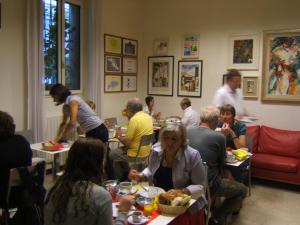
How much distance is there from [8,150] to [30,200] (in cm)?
43

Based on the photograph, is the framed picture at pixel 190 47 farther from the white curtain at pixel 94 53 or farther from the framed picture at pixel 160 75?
the white curtain at pixel 94 53

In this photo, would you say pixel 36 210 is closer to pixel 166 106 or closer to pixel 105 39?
pixel 105 39

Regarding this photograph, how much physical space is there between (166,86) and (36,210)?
4231mm

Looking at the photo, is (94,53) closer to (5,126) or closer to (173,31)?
(173,31)

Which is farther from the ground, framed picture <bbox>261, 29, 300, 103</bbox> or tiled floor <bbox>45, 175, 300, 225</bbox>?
framed picture <bbox>261, 29, 300, 103</bbox>

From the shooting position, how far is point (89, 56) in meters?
5.47

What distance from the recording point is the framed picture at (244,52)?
209 inches

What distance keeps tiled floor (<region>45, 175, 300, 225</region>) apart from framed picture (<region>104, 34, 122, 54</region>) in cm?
247

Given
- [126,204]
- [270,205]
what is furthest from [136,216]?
[270,205]

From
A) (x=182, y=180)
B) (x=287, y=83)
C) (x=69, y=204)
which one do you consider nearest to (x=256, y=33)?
(x=287, y=83)

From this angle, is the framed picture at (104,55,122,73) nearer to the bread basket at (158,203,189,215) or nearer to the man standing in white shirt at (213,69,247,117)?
the man standing in white shirt at (213,69,247,117)

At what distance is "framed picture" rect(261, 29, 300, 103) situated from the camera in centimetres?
495

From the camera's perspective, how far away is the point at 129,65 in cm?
634

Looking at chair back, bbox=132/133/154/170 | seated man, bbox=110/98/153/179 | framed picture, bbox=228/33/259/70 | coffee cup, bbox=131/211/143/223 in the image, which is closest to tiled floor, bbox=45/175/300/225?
seated man, bbox=110/98/153/179
